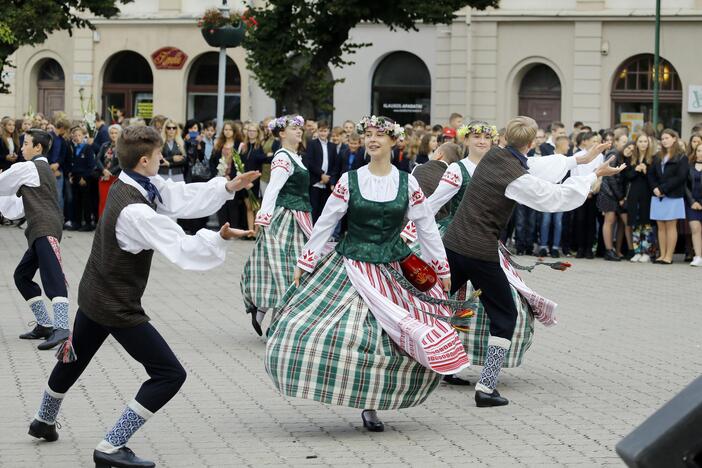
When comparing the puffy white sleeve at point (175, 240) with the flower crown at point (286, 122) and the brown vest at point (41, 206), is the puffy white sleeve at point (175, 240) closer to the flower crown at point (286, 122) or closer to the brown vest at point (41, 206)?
the brown vest at point (41, 206)

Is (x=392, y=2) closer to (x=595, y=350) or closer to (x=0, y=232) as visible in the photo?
(x=0, y=232)

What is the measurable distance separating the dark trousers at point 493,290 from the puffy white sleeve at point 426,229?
19.2 inches

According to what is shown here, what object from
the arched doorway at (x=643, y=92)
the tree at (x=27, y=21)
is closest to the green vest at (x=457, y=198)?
the tree at (x=27, y=21)

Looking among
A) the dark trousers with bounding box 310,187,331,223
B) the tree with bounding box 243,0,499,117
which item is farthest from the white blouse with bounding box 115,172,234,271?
the tree with bounding box 243,0,499,117

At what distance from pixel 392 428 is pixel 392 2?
19.0 metres

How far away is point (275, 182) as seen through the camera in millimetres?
10961

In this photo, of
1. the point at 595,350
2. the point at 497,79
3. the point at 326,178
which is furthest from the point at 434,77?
the point at 595,350

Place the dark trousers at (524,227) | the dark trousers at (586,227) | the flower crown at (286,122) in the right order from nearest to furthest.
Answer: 1. the flower crown at (286,122)
2. the dark trousers at (586,227)
3. the dark trousers at (524,227)

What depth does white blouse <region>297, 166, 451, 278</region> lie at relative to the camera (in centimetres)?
768

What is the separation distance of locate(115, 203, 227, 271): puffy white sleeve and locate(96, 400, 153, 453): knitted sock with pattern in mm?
757

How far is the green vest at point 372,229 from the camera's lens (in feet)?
25.0

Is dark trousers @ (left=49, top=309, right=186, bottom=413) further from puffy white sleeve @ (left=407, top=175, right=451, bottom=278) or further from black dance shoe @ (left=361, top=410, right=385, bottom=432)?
puffy white sleeve @ (left=407, top=175, right=451, bottom=278)

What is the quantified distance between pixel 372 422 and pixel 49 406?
1.78 metres

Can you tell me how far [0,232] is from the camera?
21.9m
